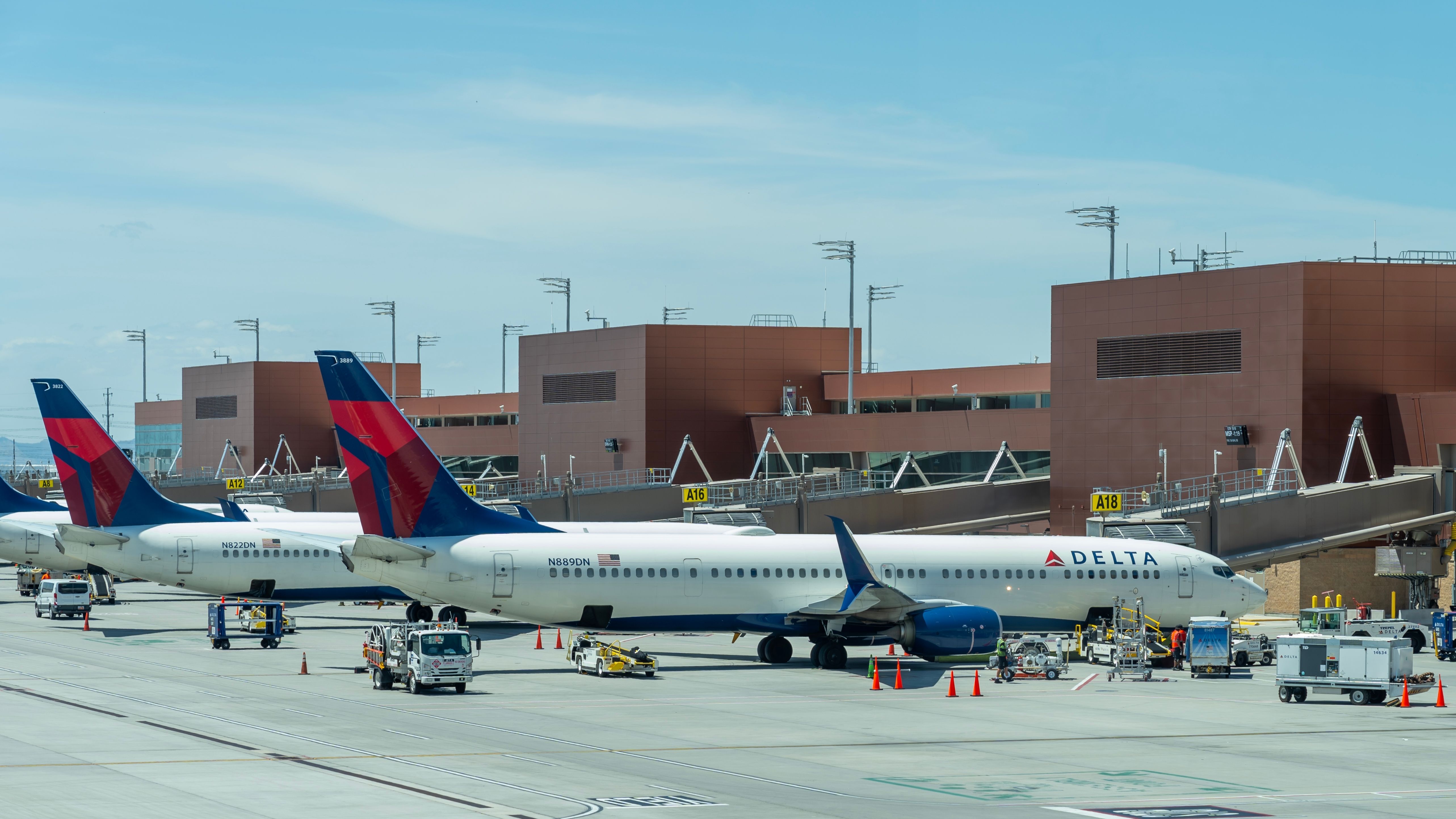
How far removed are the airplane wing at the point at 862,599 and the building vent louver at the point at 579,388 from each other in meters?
61.4

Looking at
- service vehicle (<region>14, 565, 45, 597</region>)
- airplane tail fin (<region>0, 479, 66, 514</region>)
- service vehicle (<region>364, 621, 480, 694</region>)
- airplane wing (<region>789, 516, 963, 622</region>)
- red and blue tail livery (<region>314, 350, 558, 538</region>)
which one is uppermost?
red and blue tail livery (<region>314, 350, 558, 538</region>)

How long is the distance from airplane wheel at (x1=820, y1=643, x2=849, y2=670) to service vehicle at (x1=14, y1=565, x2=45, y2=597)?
147 ft

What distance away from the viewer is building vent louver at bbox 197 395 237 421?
145 meters

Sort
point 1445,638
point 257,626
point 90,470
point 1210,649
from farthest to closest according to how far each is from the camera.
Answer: point 90,470
point 257,626
point 1445,638
point 1210,649

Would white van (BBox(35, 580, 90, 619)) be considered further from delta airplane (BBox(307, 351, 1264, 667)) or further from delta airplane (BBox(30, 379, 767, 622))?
delta airplane (BBox(307, 351, 1264, 667))

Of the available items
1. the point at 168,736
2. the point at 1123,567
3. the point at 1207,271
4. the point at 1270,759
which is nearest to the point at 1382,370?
the point at 1207,271

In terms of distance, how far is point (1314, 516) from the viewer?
64.3 metres

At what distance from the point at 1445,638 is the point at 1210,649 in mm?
10274

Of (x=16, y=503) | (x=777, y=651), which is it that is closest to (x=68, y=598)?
(x=16, y=503)

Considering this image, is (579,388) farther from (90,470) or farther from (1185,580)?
(1185,580)

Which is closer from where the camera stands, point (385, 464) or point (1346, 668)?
point (1346, 668)

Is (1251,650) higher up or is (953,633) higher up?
(953,633)

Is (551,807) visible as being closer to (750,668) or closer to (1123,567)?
(750,668)

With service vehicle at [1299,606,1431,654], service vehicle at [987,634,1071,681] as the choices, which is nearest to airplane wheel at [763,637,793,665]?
service vehicle at [987,634,1071,681]
